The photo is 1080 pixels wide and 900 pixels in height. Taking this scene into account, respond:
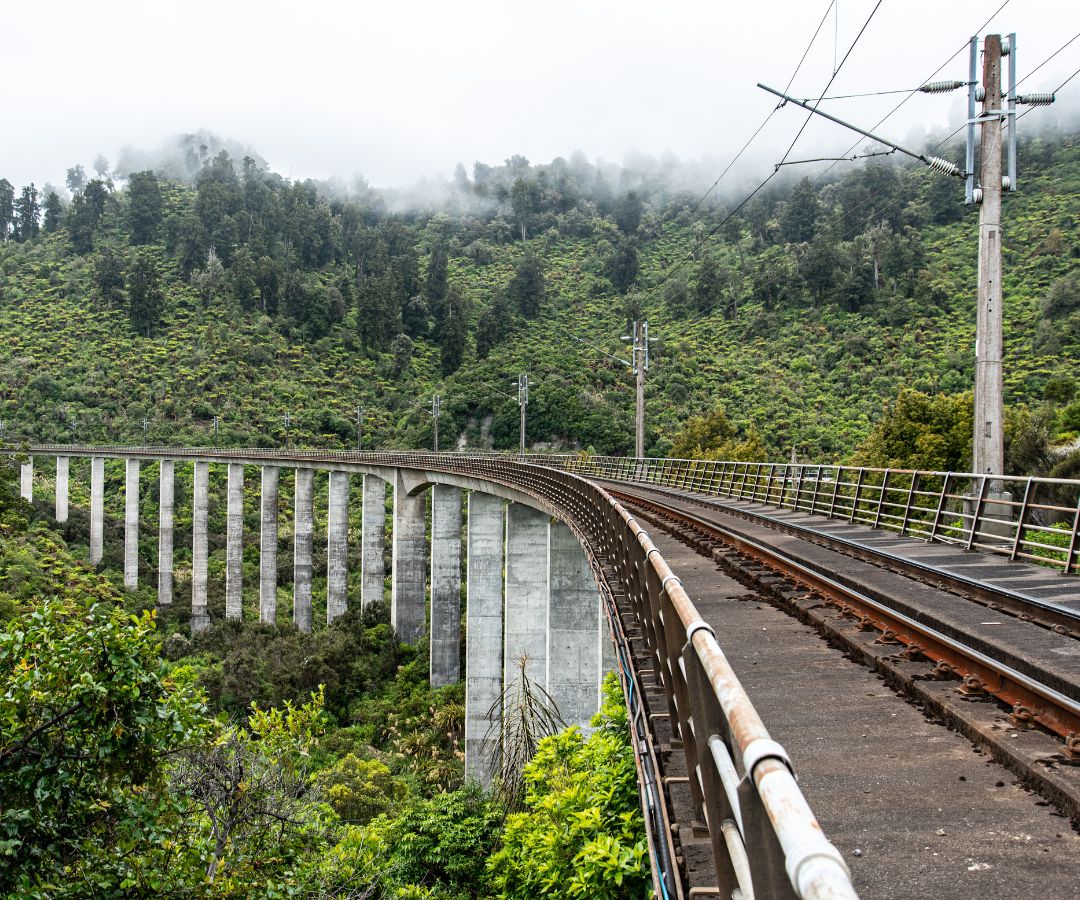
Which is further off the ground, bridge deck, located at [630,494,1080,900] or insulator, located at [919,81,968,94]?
insulator, located at [919,81,968,94]

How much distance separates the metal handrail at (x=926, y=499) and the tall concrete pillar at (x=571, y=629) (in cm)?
572

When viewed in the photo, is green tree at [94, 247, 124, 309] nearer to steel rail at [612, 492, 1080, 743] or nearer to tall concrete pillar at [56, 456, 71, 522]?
tall concrete pillar at [56, 456, 71, 522]

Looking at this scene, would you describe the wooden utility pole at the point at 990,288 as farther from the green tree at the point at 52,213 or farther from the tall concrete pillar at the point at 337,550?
the green tree at the point at 52,213

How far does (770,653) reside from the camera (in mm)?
7688

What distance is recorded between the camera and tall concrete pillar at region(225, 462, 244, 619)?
185 ft

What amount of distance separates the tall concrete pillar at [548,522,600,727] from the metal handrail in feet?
18.8

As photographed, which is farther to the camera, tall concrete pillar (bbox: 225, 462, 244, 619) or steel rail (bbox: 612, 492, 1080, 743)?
tall concrete pillar (bbox: 225, 462, 244, 619)

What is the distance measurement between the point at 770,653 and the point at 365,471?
4497 cm

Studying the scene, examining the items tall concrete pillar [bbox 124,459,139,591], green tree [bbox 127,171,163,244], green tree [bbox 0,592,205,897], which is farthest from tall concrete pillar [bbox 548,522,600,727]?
green tree [bbox 127,171,163,244]

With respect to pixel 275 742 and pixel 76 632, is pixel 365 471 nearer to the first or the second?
pixel 275 742

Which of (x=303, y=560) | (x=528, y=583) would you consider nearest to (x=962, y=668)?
(x=528, y=583)

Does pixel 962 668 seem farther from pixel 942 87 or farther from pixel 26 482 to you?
pixel 26 482

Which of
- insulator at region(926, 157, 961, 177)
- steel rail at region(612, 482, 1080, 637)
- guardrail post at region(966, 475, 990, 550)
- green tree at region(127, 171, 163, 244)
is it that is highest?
green tree at region(127, 171, 163, 244)

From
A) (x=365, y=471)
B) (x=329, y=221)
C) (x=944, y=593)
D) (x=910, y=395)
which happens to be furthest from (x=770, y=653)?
(x=329, y=221)
